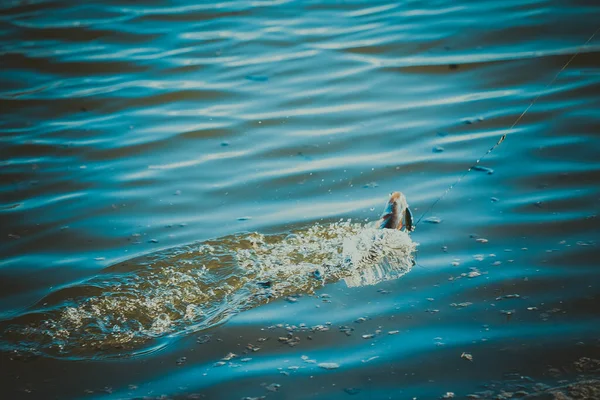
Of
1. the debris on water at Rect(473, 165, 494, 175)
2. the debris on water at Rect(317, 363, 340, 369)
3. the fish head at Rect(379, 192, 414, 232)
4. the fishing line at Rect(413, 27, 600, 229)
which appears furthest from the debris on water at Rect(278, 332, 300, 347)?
the debris on water at Rect(473, 165, 494, 175)

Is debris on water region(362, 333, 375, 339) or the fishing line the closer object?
debris on water region(362, 333, 375, 339)

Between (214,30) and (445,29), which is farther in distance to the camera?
(214,30)

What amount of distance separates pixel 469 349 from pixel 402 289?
Result: 632 mm

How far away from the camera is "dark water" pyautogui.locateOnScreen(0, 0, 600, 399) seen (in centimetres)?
320

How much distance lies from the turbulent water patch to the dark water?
0.07 ft

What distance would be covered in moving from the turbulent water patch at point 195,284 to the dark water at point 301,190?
0.02m

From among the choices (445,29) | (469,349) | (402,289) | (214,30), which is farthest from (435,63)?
(469,349)

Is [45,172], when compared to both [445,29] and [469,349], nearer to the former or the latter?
[469,349]

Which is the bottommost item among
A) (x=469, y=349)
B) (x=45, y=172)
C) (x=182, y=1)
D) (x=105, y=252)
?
(x=469, y=349)

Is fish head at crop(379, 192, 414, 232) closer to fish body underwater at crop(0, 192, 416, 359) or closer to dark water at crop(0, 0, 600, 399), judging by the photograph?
fish body underwater at crop(0, 192, 416, 359)

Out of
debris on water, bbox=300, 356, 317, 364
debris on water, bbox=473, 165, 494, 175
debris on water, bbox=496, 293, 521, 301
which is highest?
debris on water, bbox=473, 165, 494, 175

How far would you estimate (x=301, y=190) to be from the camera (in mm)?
4938

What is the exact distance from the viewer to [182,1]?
957 cm

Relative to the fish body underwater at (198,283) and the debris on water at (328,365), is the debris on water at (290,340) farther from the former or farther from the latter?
the fish body underwater at (198,283)
